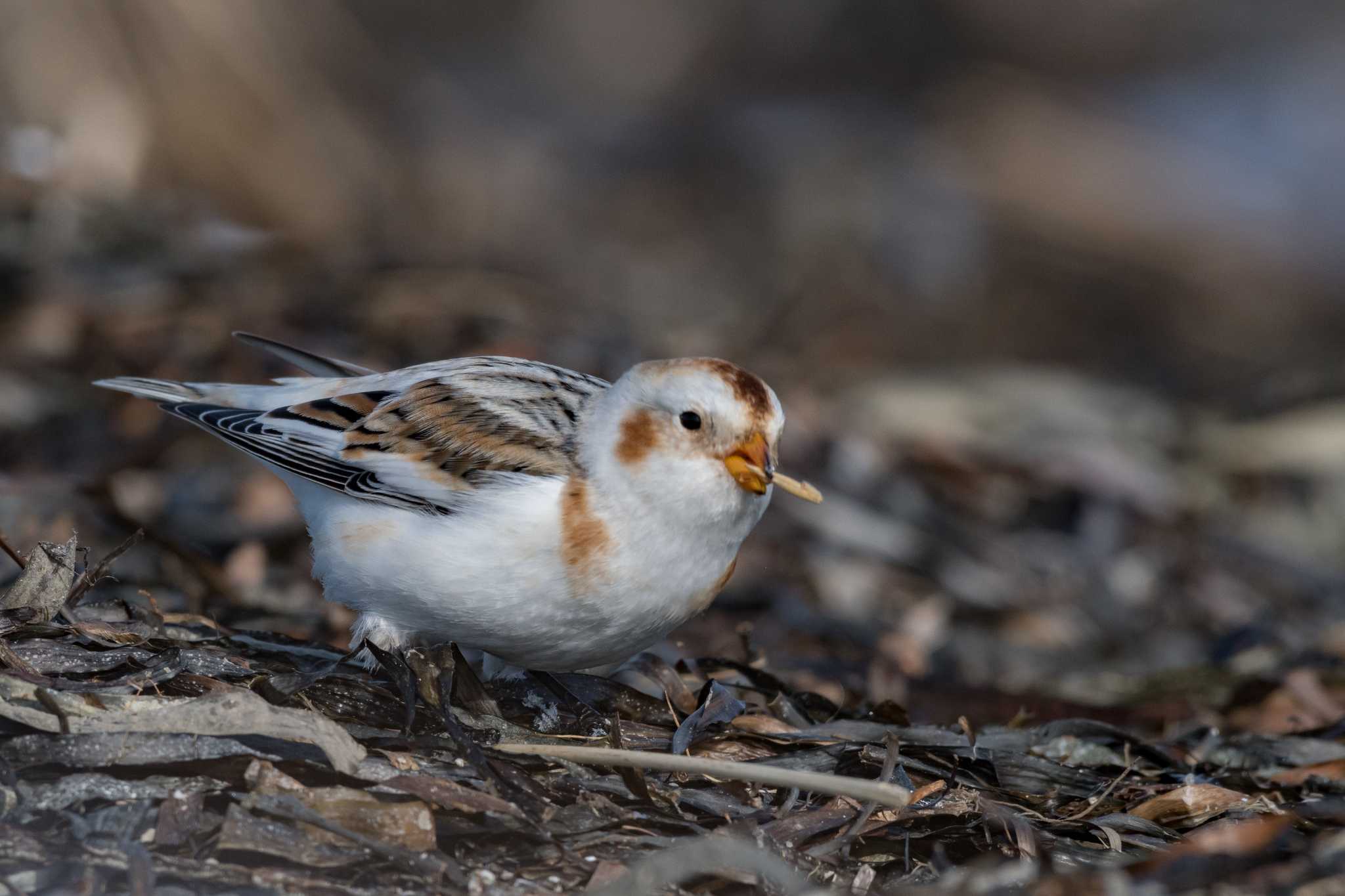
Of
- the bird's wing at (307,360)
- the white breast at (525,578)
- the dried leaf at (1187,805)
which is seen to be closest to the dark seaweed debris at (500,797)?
the dried leaf at (1187,805)

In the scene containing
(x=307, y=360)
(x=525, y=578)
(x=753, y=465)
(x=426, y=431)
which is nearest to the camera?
(x=525, y=578)

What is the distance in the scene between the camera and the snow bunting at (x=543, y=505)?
3242 mm

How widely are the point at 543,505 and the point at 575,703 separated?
21.6 inches

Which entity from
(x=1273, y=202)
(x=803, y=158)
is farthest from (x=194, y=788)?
(x=1273, y=202)

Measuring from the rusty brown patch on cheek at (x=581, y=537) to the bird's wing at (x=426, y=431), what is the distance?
6.3 inches

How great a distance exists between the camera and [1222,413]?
8727 millimetres

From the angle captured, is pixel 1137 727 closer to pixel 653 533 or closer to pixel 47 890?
pixel 653 533

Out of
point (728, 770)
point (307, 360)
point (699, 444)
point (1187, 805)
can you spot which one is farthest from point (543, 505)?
point (1187, 805)

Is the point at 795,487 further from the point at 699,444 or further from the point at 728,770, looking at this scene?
the point at 728,770

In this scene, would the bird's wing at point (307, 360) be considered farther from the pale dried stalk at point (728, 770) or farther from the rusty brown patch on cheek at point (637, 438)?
the pale dried stalk at point (728, 770)

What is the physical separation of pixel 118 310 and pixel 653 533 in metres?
4.25

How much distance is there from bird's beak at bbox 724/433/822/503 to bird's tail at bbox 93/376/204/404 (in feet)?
5.93

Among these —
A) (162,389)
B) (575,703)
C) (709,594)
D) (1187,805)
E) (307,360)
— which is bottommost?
(575,703)

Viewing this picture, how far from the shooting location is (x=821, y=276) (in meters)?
11.5
